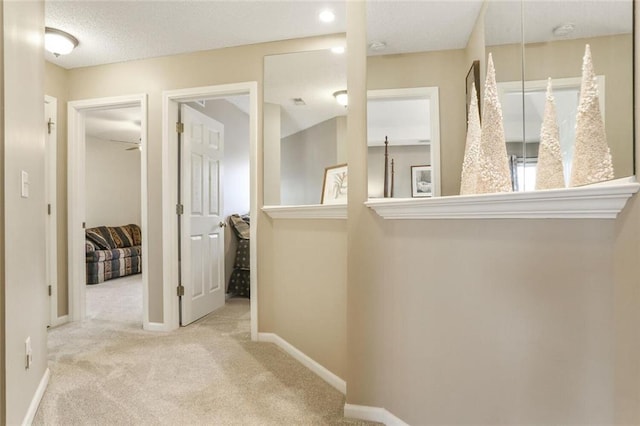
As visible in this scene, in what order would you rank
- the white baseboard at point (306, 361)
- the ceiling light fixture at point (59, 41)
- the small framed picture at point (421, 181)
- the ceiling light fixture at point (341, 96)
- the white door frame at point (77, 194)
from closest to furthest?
1. the small framed picture at point (421, 181)
2. the white baseboard at point (306, 361)
3. the ceiling light fixture at point (341, 96)
4. the ceiling light fixture at point (59, 41)
5. the white door frame at point (77, 194)

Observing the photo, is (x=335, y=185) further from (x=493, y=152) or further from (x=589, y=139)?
(x=589, y=139)

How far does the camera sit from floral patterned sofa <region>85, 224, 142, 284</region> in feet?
18.4

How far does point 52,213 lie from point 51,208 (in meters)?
0.04

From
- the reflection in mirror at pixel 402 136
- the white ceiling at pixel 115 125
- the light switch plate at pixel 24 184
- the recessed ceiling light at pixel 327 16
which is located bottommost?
the light switch plate at pixel 24 184

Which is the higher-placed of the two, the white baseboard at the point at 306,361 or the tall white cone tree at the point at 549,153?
the tall white cone tree at the point at 549,153

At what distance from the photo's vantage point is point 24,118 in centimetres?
175

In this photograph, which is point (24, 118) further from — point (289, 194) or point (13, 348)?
point (289, 194)

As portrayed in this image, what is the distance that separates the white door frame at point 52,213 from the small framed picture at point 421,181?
10.6 feet

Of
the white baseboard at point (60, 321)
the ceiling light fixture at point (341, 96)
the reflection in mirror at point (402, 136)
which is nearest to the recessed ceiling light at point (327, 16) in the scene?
the ceiling light fixture at point (341, 96)

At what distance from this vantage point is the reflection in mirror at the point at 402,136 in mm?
1591

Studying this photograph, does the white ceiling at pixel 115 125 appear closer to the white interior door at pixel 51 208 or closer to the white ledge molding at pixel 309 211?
the white interior door at pixel 51 208

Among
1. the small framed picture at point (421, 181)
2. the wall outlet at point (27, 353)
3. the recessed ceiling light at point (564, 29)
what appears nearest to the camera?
the recessed ceiling light at point (564, 29)

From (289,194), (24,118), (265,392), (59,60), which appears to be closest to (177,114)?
(59,60)

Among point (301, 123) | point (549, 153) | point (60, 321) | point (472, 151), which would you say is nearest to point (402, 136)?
point (472, 151)
